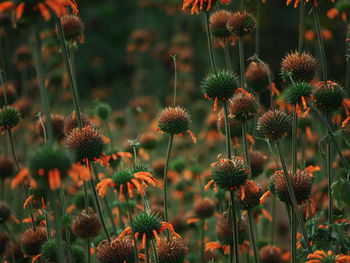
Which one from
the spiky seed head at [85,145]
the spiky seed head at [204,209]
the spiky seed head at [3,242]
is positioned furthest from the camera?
the spiky seed head at [204,209]

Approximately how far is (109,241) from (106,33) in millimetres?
10031

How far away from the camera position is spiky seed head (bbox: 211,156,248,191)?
86.2 inches

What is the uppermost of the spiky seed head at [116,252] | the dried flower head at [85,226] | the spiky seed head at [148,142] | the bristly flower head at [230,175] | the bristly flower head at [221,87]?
the spiky seed head at [148,142]

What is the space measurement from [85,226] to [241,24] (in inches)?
58.4

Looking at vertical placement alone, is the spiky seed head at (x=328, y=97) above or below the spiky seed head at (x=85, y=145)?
above

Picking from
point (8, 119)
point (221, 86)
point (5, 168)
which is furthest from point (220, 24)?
point (5, 168)

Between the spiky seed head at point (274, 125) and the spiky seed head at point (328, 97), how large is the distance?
0.25 m

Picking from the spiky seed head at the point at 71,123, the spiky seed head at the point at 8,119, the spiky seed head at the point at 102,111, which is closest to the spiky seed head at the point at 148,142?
the spiky seed head at the point at 102,111

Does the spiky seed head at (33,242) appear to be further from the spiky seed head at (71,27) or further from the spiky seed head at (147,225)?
the spiky seed head at (71,27)

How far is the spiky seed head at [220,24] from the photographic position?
291cm

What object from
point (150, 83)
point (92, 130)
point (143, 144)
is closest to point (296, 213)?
point (92, 130)

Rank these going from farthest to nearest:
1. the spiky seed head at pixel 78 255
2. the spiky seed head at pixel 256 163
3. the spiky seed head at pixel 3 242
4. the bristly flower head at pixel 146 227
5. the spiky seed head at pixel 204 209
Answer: the spiky seed head at pixel 204 209
the spiky seed head at pixel 3 242
the spiky seed head at pixel 256 163
the spiky seed head at pixel 78 255
the bristly flower head at pixel 146 227

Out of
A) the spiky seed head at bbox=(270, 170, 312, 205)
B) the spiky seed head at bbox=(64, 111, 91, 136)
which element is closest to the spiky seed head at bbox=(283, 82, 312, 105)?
the spiky seed head at bbox=(270, 170, 312, 205)

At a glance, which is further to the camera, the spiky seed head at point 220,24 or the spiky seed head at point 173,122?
the spiky seed head at point 220,24
